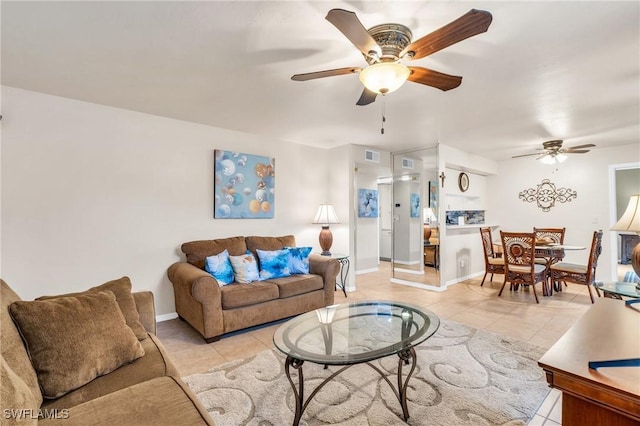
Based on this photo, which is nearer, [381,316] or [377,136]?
[381,316]

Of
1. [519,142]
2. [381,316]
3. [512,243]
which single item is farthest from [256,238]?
[519,142]

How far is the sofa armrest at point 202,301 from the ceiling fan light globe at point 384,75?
2197 millimetres

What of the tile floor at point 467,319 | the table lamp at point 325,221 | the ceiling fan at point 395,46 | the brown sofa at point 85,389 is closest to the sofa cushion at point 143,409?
the brown sofa at point 85,389

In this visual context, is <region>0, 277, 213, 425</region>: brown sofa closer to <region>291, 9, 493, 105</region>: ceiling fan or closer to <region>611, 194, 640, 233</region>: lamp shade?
<region>291, 9, 493, 105</region>: ceiling fan

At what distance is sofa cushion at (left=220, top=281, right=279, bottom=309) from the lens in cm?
293

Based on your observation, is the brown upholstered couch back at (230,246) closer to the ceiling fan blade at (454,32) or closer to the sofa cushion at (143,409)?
the sofa cushion at (143,409)

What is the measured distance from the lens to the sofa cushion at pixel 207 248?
3412 millimetres

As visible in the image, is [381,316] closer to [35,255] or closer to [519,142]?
[35,255]

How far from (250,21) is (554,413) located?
3012 mm

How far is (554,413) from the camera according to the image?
6.02 feet

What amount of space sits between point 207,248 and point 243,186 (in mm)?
995

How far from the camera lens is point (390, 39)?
1.83 m

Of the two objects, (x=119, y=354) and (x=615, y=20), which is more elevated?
(x=615, y=20)

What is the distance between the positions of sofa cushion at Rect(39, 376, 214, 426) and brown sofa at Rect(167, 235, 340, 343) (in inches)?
60.6
